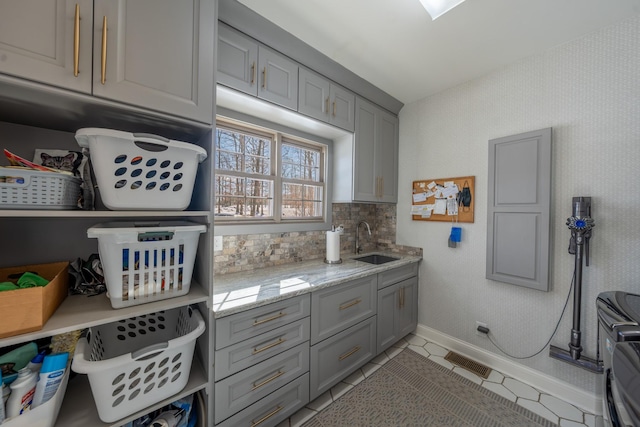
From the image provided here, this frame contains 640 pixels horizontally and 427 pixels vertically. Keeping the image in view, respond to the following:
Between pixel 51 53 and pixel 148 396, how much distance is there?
4.35 ft

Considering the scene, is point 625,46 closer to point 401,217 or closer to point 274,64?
point 401,217

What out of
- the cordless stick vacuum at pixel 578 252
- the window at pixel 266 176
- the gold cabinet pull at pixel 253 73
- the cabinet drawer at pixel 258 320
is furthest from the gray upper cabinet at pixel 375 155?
the cordless stick vacuum at pixel 578 252

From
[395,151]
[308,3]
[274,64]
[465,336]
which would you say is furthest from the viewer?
[395,151]

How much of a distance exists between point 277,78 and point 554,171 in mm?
2183

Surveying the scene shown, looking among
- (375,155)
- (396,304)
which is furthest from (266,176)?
(396,304)

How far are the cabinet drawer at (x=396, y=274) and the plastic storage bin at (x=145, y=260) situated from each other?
159cm

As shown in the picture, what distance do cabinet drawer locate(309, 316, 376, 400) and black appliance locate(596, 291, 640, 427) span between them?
1311 mm

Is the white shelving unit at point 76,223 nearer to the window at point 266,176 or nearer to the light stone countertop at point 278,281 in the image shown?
the light stone countertop at point 278,281

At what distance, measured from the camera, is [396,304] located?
228 centimetres

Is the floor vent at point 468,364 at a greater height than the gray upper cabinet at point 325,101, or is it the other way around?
the gray upper cabinet at point 325,101

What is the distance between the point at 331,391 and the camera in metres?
1.74

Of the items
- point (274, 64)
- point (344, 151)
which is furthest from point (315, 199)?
point (274, 64)

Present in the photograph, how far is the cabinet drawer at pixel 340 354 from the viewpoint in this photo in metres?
1.61

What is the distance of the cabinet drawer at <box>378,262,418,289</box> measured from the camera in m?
2.11
